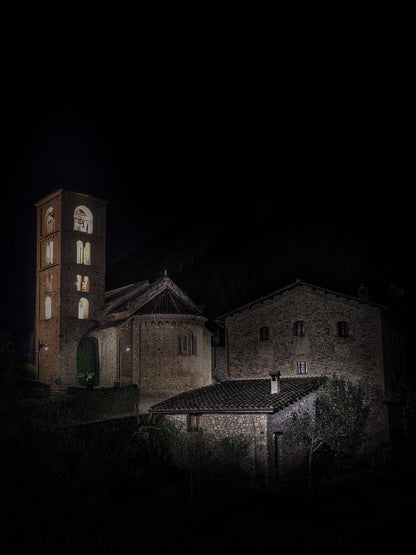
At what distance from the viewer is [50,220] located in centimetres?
4709

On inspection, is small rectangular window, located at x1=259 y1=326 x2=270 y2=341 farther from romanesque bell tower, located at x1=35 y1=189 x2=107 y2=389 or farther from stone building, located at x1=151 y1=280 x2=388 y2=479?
romanesque bell tower, located at x1=35 y1=189 x2=107 y2=389

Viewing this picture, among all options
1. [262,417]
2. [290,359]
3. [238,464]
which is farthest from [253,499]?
[290,359]

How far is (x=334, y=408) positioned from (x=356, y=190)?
52.1 m

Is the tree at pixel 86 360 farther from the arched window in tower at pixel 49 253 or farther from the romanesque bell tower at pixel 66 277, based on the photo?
the arched window in tower at pixel 49 253

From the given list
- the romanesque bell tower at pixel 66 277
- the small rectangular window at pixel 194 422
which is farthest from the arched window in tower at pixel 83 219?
the small rectangular window at pixel 194 422

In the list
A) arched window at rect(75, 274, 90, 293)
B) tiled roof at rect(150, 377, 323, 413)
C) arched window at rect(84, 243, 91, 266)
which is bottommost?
tiled roof at rect(150, 377, 323, 413)

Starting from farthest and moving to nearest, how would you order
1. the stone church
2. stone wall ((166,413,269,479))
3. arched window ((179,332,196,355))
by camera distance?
arched window ((179,332,196,355)) → the stone church → stone wall ((166,413,269,479))

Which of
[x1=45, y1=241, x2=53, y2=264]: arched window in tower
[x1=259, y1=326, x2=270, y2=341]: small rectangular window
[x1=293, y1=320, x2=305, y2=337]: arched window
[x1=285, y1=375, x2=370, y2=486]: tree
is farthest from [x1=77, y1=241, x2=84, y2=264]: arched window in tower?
[x1=285, y1=375, x2=370, y2=486]: tree

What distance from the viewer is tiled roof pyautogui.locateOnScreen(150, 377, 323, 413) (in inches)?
862

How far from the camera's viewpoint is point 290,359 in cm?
2938

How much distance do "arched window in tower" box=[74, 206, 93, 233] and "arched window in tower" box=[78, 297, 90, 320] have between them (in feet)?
20.3

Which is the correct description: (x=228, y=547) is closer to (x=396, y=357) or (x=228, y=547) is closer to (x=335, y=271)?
(x=396, y=357)

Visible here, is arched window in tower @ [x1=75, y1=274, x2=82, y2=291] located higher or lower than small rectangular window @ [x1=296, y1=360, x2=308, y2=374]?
higher

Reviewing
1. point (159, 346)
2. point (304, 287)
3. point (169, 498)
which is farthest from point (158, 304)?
point (169, 498)
